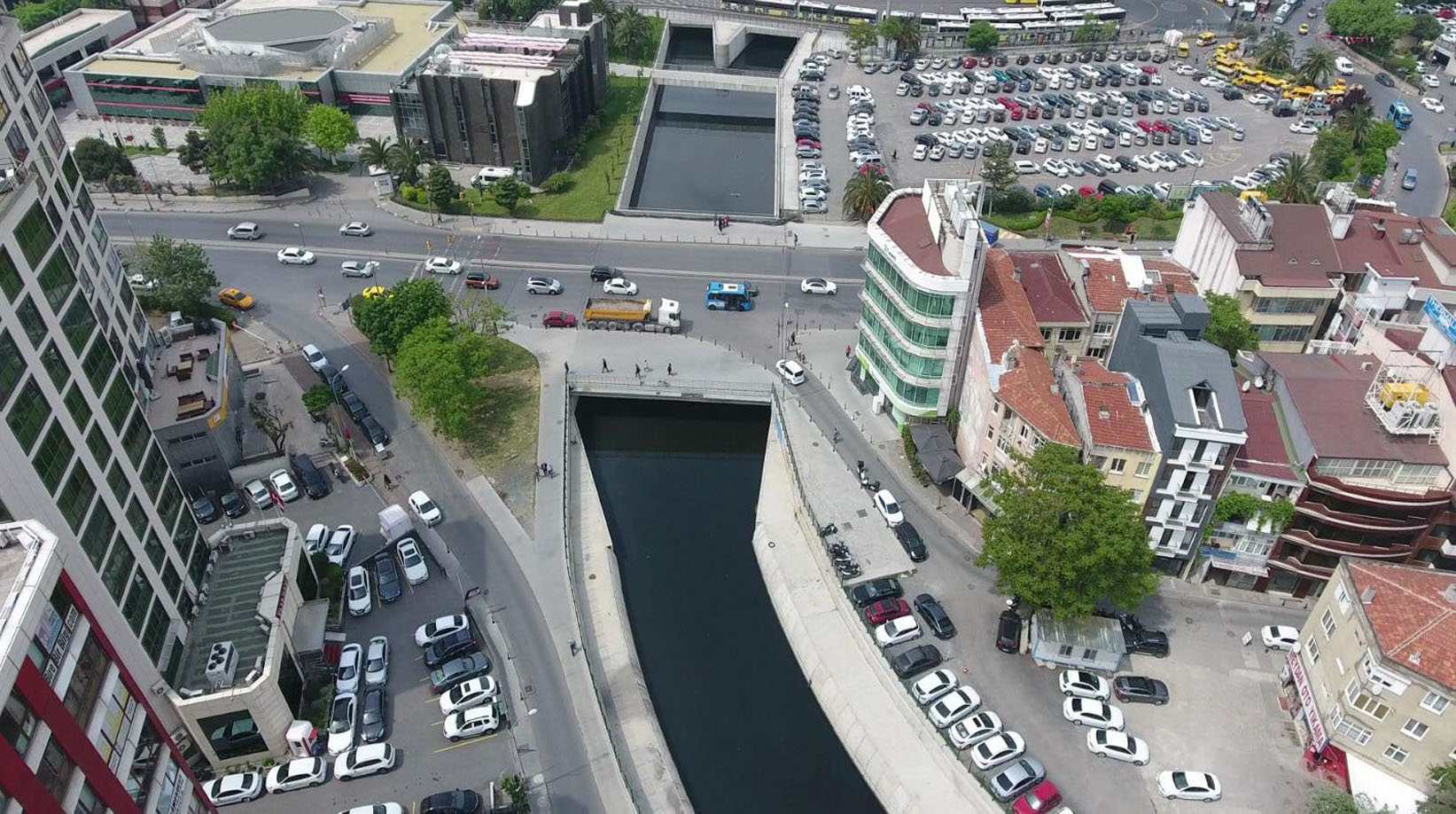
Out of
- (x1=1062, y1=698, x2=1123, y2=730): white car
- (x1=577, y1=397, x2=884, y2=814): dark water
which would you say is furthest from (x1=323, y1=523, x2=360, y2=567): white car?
(x1=1062, y1=698, x2=1123, y2=730): white car

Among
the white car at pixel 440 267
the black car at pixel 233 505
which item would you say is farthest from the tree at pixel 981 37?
the black car at pixel 233 505

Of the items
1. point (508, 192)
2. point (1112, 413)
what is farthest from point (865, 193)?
point (1112, 413)

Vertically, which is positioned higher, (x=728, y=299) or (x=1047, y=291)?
(x=1047, y=291)

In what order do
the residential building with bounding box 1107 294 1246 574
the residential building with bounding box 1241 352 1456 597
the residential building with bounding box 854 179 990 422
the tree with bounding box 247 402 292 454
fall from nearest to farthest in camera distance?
the residential building with bounding box 1241 352 1456 597
the residential building with bounding box 1107 294 1246 574
the residential building with bounding box 854 179 990 422
the tree with bounding box 247 402 292 454

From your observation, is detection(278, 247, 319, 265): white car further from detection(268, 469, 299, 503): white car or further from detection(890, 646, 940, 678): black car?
detection(890, 646, 940, 678): black car

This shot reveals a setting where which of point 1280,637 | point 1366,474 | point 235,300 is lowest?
point 1280,637

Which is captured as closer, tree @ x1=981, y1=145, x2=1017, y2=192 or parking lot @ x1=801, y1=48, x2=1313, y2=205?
tree @ x1=981, y1=145, x2=1017, y2=192

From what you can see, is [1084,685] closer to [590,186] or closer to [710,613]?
[710,613]

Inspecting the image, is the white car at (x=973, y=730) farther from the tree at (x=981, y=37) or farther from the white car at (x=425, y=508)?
the tree at (x=981, y=37)

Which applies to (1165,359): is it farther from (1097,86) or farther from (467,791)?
(1097,86)
